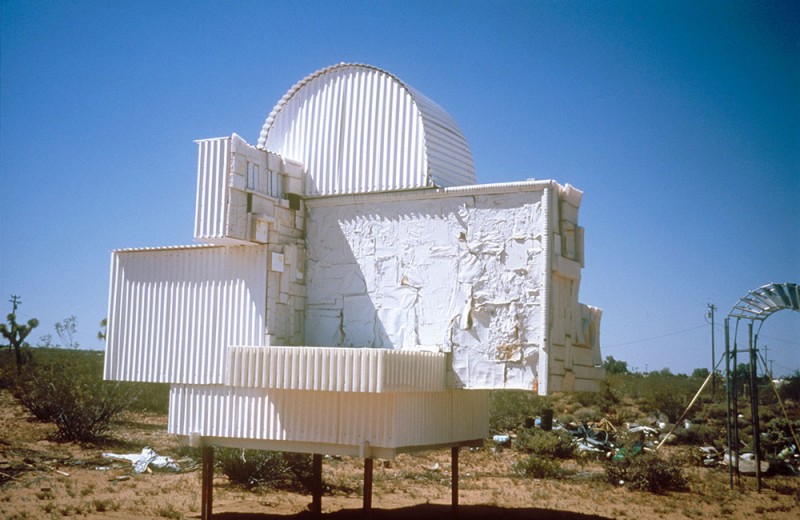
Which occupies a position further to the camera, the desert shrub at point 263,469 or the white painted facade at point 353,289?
the desert shrub at point 263,469

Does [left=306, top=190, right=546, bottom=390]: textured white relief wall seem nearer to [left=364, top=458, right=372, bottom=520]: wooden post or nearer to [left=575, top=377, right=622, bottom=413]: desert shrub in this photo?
[left=364, top=458, right=372, bottom=520]: wooden post

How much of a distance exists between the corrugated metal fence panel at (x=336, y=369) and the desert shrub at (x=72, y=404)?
12902 mm

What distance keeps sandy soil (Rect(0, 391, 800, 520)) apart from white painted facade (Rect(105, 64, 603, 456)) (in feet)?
10.1

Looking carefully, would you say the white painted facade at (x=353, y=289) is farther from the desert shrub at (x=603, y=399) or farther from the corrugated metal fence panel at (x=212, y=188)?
the desert shrub at (x=603, y=399)

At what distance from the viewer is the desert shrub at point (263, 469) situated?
54.4 feet

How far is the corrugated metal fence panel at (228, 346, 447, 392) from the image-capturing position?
9.20 metres

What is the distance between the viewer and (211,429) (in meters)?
10.9

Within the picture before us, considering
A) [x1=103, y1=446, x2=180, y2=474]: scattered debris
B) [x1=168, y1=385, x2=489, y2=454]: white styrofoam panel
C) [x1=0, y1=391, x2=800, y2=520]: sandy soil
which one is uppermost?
[x1=168, y1=385, x2=489, y2=454]: white styrofoam panel

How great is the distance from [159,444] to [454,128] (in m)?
14.5

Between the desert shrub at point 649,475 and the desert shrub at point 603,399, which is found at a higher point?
the desert shrub at point 603,399

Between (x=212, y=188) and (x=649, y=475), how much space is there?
11.9 meters

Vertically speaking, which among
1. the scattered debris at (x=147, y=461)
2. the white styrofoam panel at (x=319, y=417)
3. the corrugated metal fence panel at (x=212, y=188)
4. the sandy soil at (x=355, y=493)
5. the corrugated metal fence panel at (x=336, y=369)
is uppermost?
the corrugated metal fence panel at (x=212, y=188)

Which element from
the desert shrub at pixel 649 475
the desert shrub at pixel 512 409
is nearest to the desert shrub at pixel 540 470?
the desert shrub at pixel 649 475

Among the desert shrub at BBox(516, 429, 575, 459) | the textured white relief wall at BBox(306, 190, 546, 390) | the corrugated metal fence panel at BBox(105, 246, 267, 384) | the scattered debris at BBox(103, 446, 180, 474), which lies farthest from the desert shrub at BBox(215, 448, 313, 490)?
the desert shrub at BBox(516, 429, 575, 459)
